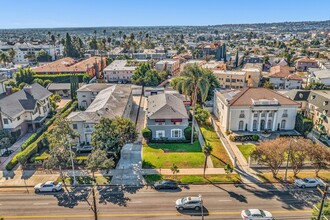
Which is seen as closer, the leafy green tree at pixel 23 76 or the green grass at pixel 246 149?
the green grass at pixel 246 149

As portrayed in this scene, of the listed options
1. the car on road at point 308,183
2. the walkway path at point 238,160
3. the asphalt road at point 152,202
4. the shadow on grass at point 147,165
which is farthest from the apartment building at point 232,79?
the asphalt road at point 152,202

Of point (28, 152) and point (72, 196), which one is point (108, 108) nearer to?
point (28, 152)

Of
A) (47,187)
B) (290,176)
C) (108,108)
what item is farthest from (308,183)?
(108,108)

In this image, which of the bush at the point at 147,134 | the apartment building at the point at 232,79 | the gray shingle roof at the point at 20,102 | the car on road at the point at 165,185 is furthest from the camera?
the apartment building at the point at 232,79

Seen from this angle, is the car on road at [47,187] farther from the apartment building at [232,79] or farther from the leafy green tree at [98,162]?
the apartment building at [232,79]

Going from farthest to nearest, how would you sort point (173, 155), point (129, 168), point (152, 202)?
point (173, 155)
point (129, 168)
point (152, 202)

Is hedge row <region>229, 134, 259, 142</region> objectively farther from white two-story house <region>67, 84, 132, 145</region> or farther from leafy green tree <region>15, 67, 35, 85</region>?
leafy green tree <region>15, 67, 35, 85</region>
